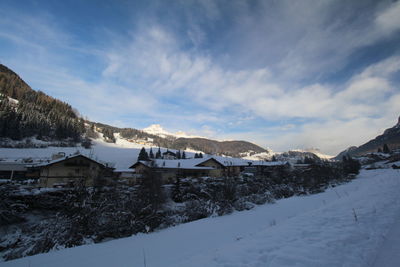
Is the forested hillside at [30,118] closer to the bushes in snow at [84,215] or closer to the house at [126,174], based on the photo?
the house at [126,174]

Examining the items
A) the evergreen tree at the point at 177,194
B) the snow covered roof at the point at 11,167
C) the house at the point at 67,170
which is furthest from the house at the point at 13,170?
the evergreen tree at the point at 177,194

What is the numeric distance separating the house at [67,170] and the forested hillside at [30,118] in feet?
Result: 172

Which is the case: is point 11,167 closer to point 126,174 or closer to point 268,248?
point 126,174

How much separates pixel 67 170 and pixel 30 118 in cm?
6286

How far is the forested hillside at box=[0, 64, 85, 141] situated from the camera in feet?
195

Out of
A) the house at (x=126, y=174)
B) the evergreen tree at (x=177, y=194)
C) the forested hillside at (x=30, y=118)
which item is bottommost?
the evergreen tree at (x=177, y=194)

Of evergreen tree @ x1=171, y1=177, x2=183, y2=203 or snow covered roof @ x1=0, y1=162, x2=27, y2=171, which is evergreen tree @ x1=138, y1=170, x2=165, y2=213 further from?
snow covered roof @ x1=0, y1=162, x2=27, y2=171

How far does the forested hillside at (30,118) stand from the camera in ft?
195

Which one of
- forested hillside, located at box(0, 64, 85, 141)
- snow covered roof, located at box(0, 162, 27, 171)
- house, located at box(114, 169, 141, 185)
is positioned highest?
forested hillside, located at box(0, 64, 85, 141)

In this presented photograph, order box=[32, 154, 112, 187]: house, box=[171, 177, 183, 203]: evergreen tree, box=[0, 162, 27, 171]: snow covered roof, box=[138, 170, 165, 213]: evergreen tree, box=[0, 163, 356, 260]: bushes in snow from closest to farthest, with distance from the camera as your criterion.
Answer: box=[0, 163, 356, 260]: bushes in snow, box=[138, 170, 165, 213]: evergreen tree, box=[171, 177, 183, 203]: evergreen tree, box=[32, 154, 112, 187]: house, box=[0, 162, 27, 171]: snow covered roof

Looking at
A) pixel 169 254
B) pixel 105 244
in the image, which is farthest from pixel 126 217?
pixel 169 254

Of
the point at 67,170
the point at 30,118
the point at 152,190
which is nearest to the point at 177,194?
the point at 152,190

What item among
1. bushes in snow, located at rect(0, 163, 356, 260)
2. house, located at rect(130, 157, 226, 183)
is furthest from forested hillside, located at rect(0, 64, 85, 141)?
bushes in snow, located at rect(0, 163, 356, 260)

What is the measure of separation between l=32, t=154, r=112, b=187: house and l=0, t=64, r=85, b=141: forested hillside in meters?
52.5
